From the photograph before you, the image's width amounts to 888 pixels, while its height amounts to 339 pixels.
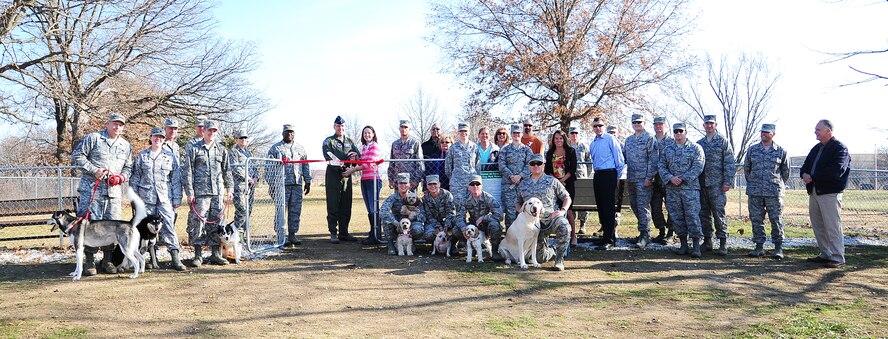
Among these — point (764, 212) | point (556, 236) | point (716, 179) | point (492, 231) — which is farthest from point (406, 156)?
point (764, 212)

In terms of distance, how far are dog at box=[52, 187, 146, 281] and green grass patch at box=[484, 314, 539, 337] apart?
4.33 metres

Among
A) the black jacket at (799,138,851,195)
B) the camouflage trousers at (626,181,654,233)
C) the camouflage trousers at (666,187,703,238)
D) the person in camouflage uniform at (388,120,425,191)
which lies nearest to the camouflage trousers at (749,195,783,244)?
the black jacket at (799,138,851,195)

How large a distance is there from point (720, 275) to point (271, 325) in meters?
5.07

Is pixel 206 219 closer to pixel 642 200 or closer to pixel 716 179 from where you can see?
pixel 642 200

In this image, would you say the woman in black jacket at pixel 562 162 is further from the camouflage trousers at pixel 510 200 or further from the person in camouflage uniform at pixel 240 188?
the person in camouflage uniform at pixel 240 188

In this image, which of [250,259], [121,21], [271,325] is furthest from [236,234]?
[121,21]

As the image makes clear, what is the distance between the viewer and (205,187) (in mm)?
7180

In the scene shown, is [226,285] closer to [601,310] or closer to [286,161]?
[286,161]

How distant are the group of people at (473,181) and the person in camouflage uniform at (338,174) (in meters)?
0.02

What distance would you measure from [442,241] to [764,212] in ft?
14.9

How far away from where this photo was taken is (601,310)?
509cm

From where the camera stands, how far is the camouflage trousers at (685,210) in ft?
26.3

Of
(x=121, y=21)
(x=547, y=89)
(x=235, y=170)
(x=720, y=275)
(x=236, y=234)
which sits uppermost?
(x=121, y=21)

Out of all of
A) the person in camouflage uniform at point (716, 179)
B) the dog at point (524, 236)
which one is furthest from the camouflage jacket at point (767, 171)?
the dog at point (524, 236)
